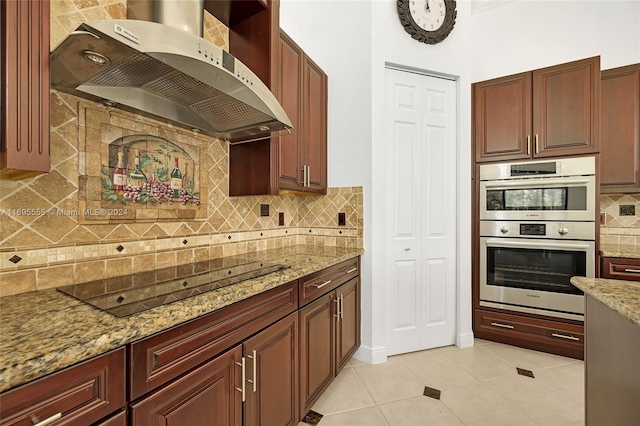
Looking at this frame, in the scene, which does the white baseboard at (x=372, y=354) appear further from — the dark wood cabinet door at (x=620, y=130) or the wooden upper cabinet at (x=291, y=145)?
the dark wood cabinet door at (x=620, y=130)

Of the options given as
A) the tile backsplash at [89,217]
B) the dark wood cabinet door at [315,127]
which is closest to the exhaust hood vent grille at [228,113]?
the tile backsplash at [89,217]

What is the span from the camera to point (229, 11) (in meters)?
1.62

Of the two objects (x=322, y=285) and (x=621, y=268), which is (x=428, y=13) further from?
(x=621, y=268)

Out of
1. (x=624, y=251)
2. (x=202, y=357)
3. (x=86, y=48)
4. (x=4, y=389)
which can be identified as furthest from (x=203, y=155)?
(x=624, y=251)

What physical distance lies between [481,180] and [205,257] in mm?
2447

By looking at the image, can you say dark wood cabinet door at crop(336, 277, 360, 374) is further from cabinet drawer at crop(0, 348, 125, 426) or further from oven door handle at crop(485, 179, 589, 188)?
oven door handle at crop(485, 179, 589, 188)

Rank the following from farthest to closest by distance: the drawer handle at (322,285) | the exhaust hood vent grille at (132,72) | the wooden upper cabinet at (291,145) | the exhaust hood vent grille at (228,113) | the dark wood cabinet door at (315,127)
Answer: the dark wood cabinet door at (315,127)
the wooden upper cabinet at (291,145)
the drawer handle at (322,285)
the exhaust hood vent grille at (228,113)
the exhaust hood vent grille at (132,72)

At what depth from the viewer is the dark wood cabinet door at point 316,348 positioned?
1477 mm

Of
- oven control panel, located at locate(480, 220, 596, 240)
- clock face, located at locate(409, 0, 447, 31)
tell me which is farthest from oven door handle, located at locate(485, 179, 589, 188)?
clock face, located at locate(409, 0, 447, 31)

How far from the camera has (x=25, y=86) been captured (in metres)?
0.75

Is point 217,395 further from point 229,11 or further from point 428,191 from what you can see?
point 428,191

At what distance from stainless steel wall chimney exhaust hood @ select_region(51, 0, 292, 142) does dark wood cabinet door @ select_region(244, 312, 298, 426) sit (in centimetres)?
104

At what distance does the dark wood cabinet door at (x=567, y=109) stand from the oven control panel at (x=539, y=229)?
0.60 metres

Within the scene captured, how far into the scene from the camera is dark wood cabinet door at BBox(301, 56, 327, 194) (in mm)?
2094
